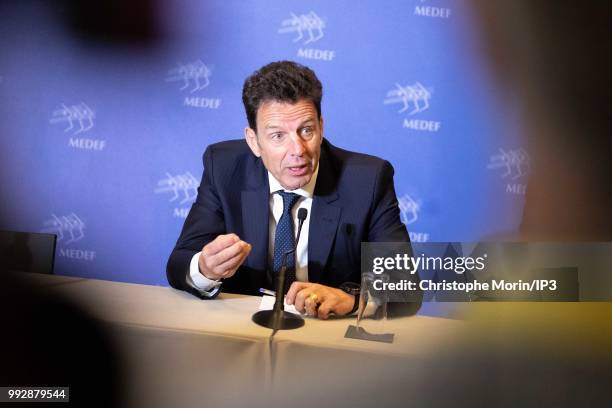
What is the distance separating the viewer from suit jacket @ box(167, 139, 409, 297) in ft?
5.84

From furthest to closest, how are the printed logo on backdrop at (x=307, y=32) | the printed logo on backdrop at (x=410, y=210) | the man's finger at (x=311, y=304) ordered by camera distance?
the printed logo on backdrop at (x=410, y=210), the printed logo on backdrop at (x=307, y=32), the man's finger at (x=311, y=304)

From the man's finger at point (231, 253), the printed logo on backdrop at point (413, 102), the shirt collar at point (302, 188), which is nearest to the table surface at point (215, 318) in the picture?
the man's finger at point (231, 253)

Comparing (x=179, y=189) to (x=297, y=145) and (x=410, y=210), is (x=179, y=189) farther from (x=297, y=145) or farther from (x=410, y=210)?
(x=410, y=210)

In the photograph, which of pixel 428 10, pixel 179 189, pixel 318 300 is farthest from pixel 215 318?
pixel 428 10

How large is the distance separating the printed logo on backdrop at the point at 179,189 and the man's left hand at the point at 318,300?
934 millimetres

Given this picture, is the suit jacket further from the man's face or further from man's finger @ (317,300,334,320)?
man's finger @ (317,300,334,320)

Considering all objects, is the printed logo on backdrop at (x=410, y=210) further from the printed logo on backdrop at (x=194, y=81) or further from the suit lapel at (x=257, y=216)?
the printed logo on backdrop at (x=194, y=81)

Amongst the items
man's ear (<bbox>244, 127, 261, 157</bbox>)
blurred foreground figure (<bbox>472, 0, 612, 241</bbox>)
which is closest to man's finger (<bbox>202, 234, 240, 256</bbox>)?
man's ear (<bbox>244, 127, 261, 157</bbox>)

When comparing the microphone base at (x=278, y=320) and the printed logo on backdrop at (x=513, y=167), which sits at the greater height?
the printed logo on backdrop at (x=513, y=167)

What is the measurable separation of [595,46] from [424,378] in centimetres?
143

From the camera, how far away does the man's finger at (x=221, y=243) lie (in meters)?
1.39

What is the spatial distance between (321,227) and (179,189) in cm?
73

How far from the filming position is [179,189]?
2.23 metres

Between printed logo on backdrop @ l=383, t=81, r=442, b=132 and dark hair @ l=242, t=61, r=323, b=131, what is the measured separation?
1.80ft
